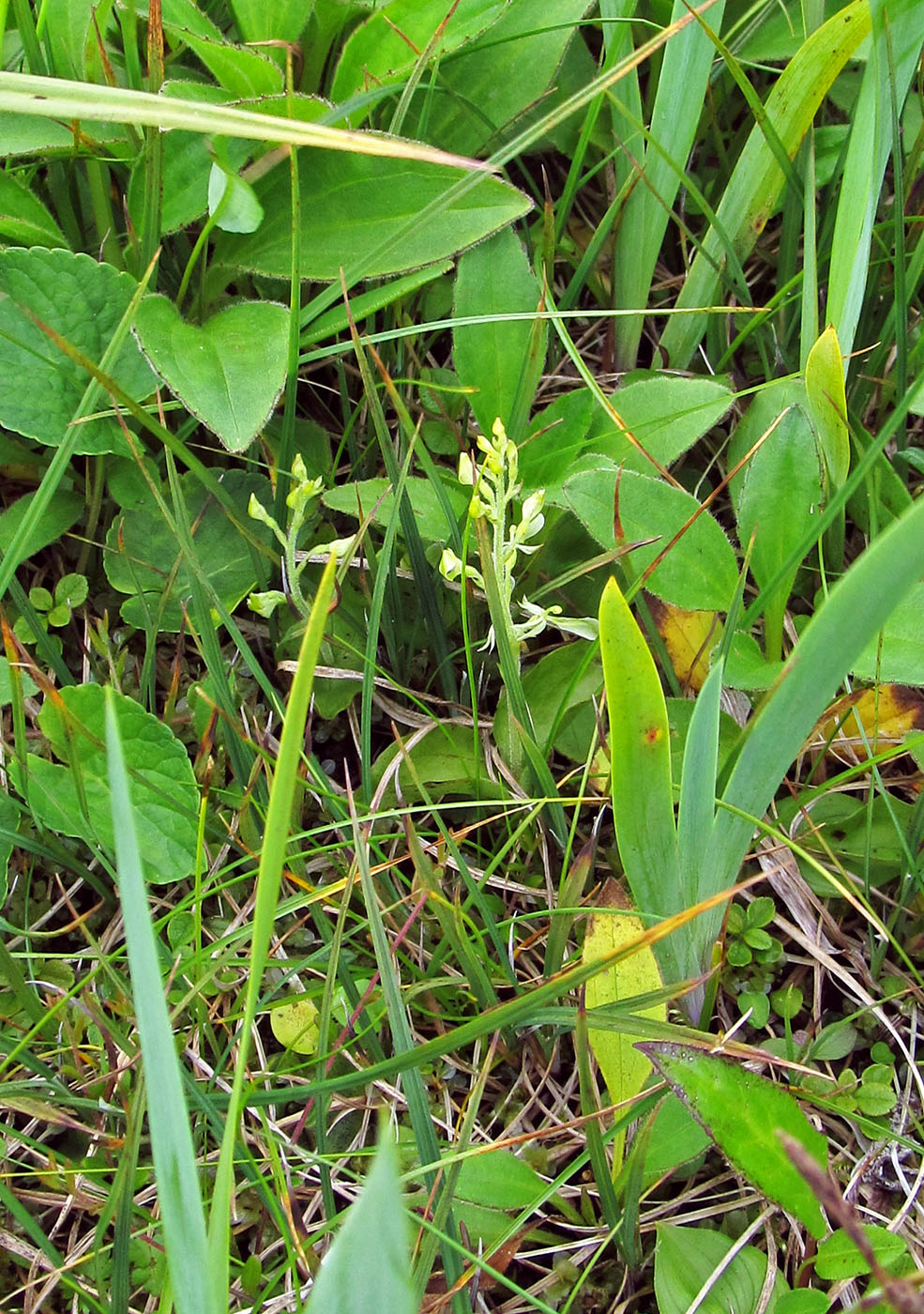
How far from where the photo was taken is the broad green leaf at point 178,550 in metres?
1.38

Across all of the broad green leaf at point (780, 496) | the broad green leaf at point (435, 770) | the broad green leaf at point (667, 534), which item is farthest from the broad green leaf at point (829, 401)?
the broad green leaf at point (435, 770)

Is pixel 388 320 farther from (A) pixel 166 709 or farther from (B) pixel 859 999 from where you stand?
(B) pixel 859 999

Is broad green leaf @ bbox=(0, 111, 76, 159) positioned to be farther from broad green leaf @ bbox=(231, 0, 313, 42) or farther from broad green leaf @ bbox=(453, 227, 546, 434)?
broad green leaf @ bbox=(453, 227, 546, 434)

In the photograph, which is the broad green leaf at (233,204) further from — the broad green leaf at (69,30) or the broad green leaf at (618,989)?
the broad green leaf at (618,989)

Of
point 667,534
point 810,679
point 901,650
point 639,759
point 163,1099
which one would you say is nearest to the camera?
point 163,1099

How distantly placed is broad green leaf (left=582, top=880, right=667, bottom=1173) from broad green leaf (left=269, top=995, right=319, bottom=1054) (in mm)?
317

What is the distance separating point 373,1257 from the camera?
511 millimetres

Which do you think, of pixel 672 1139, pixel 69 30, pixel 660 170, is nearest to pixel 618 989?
pixel 672 1139

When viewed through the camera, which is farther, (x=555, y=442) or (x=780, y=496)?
(x=555, y=442)

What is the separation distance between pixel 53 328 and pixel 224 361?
0.73 feet

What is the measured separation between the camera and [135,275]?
138 cm

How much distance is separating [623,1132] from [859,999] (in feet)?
1.17

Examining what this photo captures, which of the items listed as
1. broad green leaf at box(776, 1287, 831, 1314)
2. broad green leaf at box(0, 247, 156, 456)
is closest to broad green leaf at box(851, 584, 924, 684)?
broad green leaf at box(776, 1287, 831, 1314)

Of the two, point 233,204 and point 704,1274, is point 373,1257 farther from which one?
point 233,204
